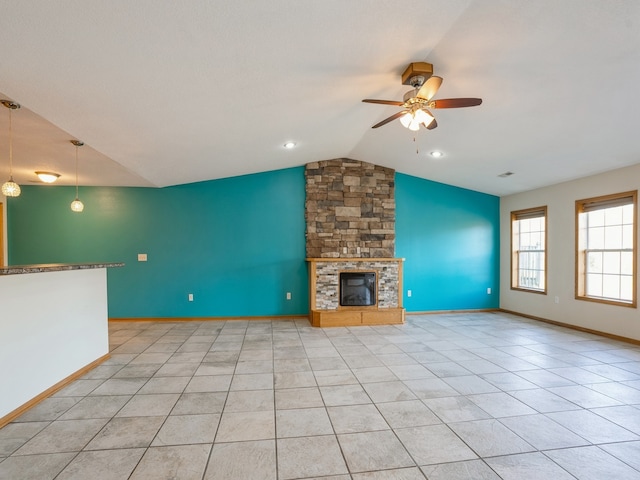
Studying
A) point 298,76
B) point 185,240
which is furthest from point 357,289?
point 298,76

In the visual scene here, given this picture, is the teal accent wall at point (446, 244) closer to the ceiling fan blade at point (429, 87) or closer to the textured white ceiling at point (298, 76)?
the textured white ceiling at point (298, 76)

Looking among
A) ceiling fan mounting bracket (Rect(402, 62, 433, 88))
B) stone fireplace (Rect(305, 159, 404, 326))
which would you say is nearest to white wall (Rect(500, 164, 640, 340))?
stone fireplace (Rect(305, 159, 404, 326))

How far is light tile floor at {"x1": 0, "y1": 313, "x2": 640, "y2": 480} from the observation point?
1.80 meters

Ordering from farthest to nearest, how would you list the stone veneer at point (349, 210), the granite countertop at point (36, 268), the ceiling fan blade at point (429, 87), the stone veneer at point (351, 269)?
the stone veneer at point (349, 210) < the stone veneer at point (351, 269) < the ceiling fan blade at point (429, 87) < the granite countertop at point (36, 268)

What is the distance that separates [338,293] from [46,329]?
3.83 m

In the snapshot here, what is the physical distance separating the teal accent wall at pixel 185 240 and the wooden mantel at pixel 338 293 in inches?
17.5

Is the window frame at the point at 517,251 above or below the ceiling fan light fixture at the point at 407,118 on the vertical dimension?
below

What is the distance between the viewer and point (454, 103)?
2.64 m

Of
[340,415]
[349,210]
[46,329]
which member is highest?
[349,210]

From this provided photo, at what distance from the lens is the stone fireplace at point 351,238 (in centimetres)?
536

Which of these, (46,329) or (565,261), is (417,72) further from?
(565,261)

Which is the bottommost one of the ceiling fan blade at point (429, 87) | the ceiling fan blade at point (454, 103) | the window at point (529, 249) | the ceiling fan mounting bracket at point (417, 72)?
the window at point (529, 249)

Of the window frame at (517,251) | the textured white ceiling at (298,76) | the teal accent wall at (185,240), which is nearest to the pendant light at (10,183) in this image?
the textured white ceiling at (298,76)

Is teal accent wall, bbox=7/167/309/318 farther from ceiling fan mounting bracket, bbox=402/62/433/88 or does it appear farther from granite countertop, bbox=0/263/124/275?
ceiling fan mounting bracket, bbox=402/62/433/88
